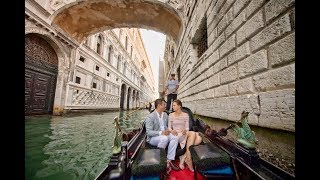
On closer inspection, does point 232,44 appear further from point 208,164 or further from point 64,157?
point 64,157

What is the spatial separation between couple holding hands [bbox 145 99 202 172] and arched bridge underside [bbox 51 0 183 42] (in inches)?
254

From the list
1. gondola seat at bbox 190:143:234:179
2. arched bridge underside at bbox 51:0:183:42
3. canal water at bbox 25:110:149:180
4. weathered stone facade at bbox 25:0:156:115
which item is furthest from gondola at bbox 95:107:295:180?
weathered stone facade at bbox 25:0:156:115

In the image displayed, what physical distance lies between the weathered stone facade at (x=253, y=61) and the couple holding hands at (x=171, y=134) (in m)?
0.84

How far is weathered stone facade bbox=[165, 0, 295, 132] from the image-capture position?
1.75 meters

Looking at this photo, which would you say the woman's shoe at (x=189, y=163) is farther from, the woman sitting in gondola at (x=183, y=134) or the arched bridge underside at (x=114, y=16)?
the arched bridge underside at (x=114, y=16)

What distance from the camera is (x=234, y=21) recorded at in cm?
285

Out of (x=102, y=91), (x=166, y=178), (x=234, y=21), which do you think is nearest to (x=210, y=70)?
(x=234, y=21)

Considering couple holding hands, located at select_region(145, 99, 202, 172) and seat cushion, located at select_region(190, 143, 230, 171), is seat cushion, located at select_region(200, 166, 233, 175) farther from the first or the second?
couple holding hands, located at select_region(145, 99, 202, 172)

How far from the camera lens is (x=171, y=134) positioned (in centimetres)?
271

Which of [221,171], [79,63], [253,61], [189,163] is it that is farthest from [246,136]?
[79,63]

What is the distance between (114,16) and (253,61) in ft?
29.6

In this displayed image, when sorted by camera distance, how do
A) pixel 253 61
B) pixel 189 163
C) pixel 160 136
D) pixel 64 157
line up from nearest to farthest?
pixel 253 61, pixel 189 163, pixel 160 136, pixel 64 157
